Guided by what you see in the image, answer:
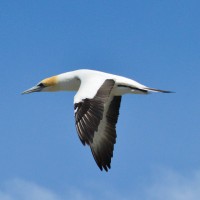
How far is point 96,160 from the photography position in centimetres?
2197

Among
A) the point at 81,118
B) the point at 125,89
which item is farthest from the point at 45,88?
the point at 81,118

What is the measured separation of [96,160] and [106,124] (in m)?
2.03

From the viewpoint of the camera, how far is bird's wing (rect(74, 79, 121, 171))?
2048cm

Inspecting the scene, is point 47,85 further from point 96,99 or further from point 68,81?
point 96,99

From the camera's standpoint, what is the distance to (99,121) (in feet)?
67.8

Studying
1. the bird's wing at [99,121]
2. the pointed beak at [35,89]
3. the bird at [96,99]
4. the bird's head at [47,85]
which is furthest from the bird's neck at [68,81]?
the pointed beak at [35,89]

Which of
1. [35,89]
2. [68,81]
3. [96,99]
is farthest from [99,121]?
[35,89]

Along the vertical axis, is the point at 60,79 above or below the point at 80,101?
above

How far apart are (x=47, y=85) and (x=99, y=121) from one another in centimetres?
459

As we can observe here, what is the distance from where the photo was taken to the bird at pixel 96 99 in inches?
810

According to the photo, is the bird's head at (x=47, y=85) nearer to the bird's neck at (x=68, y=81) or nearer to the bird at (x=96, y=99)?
the bird at (x=96, y=99)

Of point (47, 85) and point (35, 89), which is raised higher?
Answer: point (35, 89)

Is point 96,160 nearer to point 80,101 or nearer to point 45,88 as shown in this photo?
point 80,101

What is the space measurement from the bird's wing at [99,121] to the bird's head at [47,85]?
1568 millimetres
